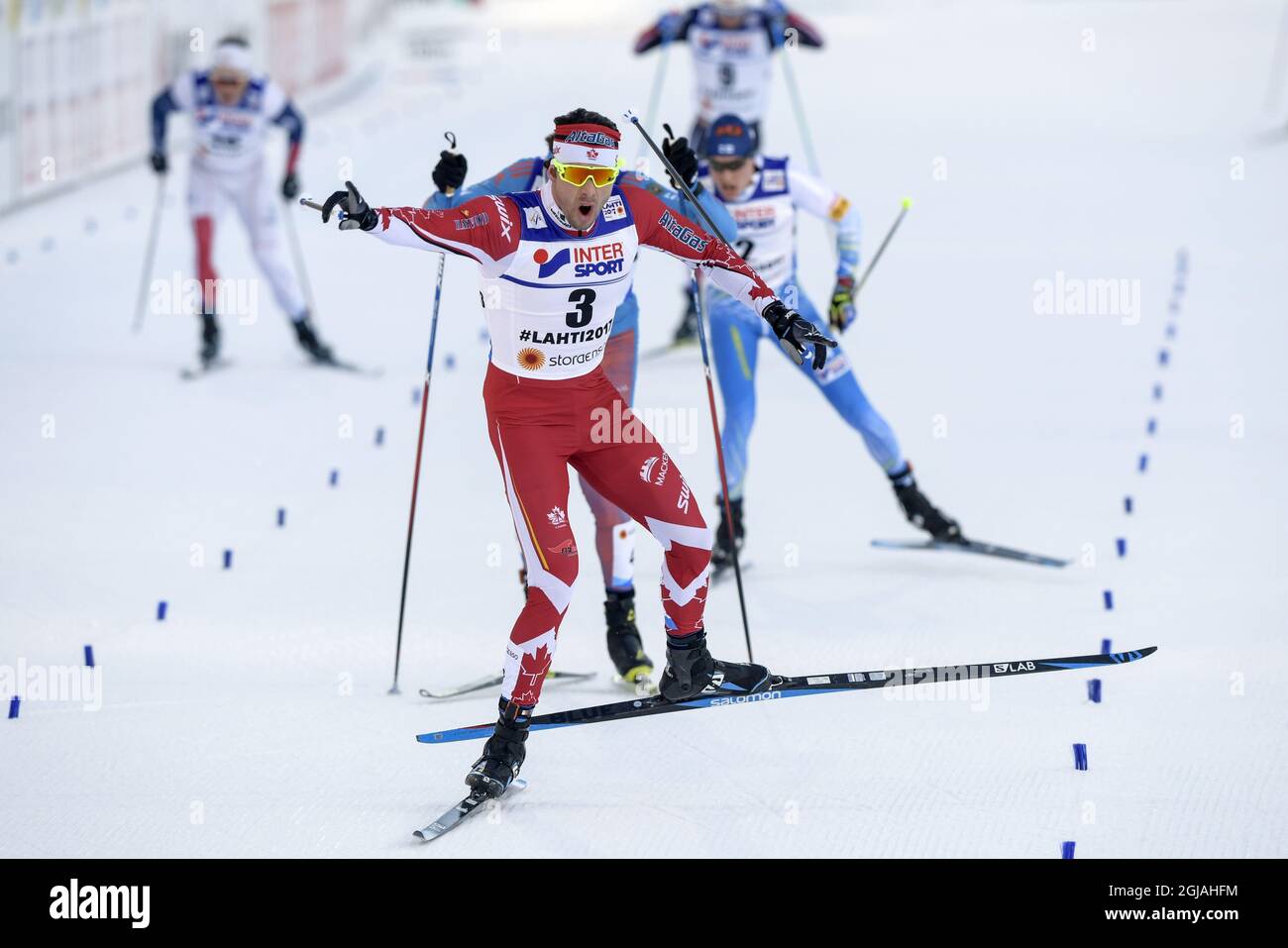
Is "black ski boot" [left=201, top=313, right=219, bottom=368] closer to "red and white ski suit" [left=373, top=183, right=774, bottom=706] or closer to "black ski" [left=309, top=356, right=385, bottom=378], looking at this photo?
"black ski" [left=309, top=356, right=385, bottom=378]

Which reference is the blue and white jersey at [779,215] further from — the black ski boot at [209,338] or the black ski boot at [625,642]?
the black ski boot at [209,338]

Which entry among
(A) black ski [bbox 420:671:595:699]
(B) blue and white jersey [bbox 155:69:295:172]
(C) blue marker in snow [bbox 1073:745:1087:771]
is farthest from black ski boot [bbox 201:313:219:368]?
(C) blue marker in snow [bbox 1073:745:1087:771]

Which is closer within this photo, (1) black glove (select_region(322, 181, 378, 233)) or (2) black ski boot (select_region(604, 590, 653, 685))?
(1) black glove (select_region(322, 181, 378, 233))

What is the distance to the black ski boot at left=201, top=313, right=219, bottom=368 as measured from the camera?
9.08m

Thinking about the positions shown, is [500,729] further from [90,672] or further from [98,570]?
[98,570]

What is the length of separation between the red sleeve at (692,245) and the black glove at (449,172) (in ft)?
2.53

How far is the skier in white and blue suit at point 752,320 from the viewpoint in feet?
20.6

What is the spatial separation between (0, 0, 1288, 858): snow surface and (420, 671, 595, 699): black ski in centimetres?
5

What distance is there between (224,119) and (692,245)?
4998mm

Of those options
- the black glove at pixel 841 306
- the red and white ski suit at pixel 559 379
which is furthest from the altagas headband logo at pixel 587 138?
the black glove at pixel 841 306

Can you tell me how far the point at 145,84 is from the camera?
47.8ft

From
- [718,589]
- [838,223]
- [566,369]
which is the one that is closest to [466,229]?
[566,369]

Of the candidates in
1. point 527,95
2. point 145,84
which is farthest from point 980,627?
point 527,95

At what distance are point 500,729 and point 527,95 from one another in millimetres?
14729
